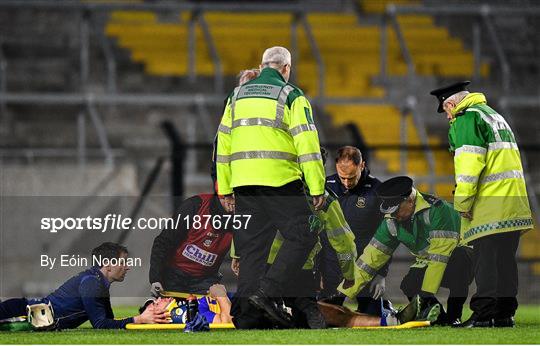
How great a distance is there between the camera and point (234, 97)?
978cm

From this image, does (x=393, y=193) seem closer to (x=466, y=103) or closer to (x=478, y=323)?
(x=466, y=103)

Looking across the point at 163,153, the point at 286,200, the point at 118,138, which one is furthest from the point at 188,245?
the point at 118,138

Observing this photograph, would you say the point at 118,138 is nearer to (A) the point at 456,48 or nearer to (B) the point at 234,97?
(A) the point at 456,48

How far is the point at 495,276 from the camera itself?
986 centimetres

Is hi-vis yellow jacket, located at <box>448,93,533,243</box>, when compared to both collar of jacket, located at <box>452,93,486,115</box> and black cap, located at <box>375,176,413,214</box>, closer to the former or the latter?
collar of jacket, located at <box>452,93,486,115</box>

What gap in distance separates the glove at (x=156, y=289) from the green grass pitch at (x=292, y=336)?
0.37m

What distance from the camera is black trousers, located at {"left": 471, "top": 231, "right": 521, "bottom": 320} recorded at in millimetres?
9852

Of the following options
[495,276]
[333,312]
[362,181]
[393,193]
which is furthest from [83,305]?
[495,276]

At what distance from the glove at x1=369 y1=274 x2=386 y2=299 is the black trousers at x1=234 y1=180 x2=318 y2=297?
0.88 m

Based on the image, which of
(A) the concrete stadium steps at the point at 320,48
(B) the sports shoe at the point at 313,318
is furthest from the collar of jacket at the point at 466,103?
(A) the concrete stadium steps at the point at 320,48

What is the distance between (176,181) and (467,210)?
504cm

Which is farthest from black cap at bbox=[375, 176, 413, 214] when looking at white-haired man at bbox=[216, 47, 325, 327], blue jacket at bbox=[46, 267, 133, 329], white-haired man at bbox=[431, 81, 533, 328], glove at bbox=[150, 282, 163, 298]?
blue jacket at bbox=[46, 267, 133, 329]

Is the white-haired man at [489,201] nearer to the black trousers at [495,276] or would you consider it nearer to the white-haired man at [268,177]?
the black trousers at [495,276]

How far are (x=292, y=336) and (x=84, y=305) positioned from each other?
5.41 feet
